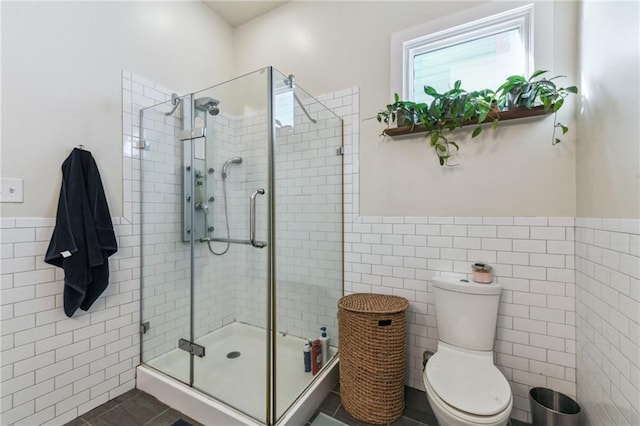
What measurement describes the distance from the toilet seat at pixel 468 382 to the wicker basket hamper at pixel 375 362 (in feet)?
0.78

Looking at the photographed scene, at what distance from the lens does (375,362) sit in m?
1.65

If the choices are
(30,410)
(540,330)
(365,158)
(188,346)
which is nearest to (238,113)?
(365,158)

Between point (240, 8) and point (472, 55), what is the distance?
2.08 m

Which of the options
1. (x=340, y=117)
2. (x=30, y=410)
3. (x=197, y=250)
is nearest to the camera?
(x=30, y=410)

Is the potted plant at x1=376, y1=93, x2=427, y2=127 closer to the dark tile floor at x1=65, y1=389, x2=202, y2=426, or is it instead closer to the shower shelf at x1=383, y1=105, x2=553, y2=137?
the shower shelf at x1=383, y1=105, x2=553, y2=137

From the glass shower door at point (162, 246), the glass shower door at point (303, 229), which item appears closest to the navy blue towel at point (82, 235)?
the glass shower door at point (162, 246)

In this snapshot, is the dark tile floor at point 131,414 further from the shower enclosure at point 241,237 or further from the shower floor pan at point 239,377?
the shower enclosure at point 241,237

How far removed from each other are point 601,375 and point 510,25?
6.56ft

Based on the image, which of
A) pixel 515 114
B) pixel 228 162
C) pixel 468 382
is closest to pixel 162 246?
pixel 228 162

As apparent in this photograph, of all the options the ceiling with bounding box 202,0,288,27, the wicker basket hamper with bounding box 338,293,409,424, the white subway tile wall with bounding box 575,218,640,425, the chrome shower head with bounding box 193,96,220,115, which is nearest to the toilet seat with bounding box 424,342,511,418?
the wicker basket hamper with bounding box 338,293,409,424

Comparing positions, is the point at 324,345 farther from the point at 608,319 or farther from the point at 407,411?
the point at 608,319

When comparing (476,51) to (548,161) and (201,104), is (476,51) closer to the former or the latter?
(548,161)

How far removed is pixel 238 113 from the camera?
184 centimetres

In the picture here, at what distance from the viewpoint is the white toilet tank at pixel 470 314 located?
5.27 ft
